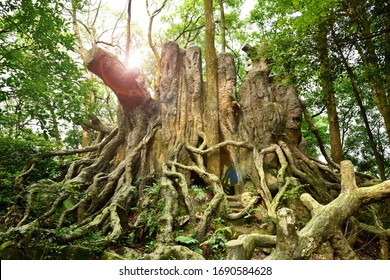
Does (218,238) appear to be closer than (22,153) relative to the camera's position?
Yes

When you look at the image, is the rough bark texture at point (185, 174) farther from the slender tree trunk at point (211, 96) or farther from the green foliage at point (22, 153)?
the green foliage at point (22, 153)

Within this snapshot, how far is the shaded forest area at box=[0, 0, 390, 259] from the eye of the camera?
10.8 feet

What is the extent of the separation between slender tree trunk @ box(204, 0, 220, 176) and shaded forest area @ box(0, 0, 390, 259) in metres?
0.03

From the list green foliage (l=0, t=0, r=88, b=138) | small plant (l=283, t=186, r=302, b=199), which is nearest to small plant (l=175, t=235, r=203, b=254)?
small plant (l=283, t=186, r=302, b=199)

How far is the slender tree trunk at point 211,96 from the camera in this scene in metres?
6.43

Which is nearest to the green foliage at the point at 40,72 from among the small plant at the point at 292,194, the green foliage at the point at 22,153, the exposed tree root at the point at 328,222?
the green foliage at the point at 22,153

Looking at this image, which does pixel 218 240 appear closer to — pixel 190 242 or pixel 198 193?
pixel 190 242

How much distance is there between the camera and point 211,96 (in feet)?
22.8

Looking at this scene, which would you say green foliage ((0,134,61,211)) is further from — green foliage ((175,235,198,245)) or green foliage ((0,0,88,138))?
green foliage ((175,235,198,245))

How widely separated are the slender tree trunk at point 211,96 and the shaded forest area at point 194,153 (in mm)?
28

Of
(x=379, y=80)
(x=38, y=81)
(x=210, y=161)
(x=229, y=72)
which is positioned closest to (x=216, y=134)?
(x=210, y=161)

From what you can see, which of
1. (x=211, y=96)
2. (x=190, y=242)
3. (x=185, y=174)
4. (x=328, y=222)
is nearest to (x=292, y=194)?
(x=190, y=242)

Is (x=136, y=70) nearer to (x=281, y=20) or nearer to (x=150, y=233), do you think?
(x=281, y=20)

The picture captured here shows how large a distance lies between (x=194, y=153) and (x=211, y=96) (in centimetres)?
160
